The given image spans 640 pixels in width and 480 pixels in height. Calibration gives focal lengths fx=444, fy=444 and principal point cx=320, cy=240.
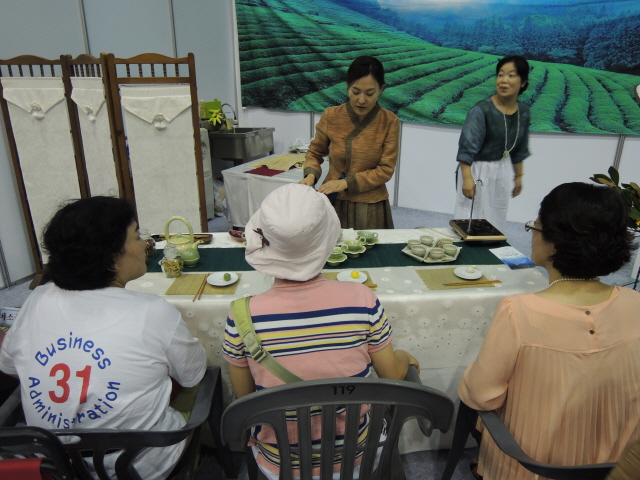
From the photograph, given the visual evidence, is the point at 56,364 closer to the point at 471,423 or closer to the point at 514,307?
the point at 514,307

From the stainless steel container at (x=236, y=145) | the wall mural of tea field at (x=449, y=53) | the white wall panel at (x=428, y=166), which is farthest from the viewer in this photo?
the white wall panel at (x=428, y=166)

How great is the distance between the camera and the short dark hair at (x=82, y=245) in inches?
43.3

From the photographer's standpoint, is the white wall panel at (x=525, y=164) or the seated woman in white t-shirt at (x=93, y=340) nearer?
the seated woman in white t-shirt at (x=93, y=340)

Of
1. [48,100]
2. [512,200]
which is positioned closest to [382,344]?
[48,100]

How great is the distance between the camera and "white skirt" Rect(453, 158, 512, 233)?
9.32 ft

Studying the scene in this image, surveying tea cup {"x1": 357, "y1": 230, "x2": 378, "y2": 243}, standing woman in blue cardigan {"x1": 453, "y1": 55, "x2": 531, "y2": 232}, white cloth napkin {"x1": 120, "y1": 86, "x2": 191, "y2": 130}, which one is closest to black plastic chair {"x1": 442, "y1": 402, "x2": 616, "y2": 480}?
tea cup {"x1": 357, "y1": 230, "x2": 378, "y2": 243}

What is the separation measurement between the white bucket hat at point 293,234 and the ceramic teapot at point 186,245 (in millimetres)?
795

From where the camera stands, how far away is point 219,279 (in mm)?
1688

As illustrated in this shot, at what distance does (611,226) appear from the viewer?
1.04 m

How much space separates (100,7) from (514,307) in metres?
4.07

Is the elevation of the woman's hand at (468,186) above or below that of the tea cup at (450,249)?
above

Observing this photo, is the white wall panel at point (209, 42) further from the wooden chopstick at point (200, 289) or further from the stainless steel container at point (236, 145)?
the wooden chopstick at point (200, 289)

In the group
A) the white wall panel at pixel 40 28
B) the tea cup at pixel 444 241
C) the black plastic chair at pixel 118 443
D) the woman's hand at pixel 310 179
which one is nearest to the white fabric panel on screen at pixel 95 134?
the white wall panel at pixel 40 28

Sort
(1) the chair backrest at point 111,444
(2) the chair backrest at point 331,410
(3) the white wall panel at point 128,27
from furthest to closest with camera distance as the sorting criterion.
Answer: (3) the white wall panel at point 128,27 → (1) the chair backrest at point 111,444 → (2) the chair backrest at point 331,410
